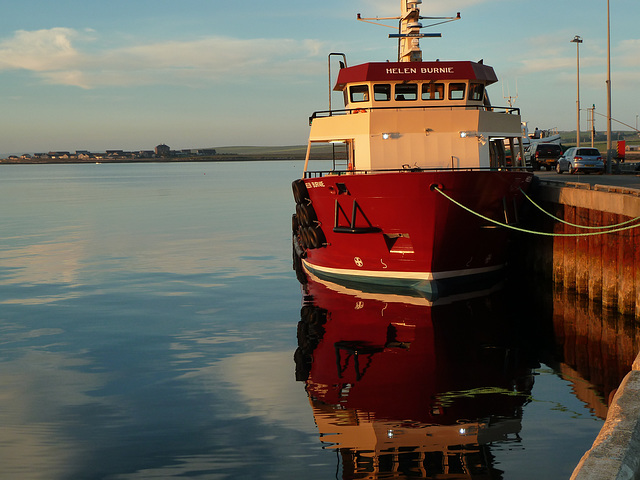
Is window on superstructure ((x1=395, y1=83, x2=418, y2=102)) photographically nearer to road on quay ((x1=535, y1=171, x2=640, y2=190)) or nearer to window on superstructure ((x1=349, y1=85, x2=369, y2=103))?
window on superstructure ((x1=349, y1=85, x2=369, y2=103))

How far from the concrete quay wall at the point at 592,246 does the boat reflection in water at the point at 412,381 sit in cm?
236

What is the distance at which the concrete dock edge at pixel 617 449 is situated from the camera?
5.49 meters

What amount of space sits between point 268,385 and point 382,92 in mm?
11925

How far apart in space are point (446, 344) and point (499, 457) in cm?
678

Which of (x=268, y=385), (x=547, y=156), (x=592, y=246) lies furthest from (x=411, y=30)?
(x=547, y=156)

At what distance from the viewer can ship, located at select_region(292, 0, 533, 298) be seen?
18812 mm

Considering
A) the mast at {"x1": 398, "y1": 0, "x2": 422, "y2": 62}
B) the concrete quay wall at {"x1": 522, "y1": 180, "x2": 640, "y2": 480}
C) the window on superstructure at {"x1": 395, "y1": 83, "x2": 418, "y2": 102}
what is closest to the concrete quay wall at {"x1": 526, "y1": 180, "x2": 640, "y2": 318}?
the concrete quay wall at {"x1": 522, "y1": 180, "x2": 640, "y2": 480}

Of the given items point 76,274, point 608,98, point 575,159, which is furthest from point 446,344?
point 608,98

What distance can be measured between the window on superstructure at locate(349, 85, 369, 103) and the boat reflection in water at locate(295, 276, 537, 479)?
20.2 ft

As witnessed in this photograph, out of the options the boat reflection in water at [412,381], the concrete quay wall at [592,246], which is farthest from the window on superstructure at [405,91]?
the boat reflection in water at [412,381]

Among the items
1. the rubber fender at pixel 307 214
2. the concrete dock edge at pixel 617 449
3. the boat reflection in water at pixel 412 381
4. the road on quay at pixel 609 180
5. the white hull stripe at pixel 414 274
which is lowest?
the boat reflection in water at pixel 412 381

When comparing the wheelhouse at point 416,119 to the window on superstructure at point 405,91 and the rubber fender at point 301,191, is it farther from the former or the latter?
the rubber fender at point 301,191

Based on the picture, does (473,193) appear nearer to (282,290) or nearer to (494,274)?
(494,274)

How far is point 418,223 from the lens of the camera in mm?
18844
